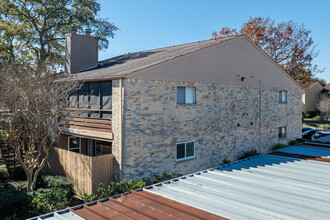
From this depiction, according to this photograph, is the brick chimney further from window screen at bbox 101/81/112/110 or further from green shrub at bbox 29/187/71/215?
green shrub at bbox 29/187/71/215

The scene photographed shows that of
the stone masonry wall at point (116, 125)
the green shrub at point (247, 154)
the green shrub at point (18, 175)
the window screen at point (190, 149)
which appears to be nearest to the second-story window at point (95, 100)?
the stone masonry wall at point (116, 125)

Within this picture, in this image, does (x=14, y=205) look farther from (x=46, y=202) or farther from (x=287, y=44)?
(x=287, y=44)

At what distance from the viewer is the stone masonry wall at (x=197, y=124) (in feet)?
39.4

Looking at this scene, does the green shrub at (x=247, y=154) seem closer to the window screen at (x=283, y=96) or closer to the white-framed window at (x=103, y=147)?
the window screen at (x=283, y=96)

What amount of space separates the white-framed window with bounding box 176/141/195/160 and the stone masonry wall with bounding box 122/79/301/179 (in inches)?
10.2

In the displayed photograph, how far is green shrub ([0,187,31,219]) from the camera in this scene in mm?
9875

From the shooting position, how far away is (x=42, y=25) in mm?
26297

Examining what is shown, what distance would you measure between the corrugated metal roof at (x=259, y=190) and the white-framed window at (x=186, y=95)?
4.16m

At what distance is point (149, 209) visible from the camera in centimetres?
679

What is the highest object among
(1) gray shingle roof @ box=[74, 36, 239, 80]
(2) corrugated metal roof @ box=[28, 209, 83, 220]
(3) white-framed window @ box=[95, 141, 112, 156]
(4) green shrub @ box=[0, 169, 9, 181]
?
(1) gray shingle roof @ box=[74, 36, 239, 80]

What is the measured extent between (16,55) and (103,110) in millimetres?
19026

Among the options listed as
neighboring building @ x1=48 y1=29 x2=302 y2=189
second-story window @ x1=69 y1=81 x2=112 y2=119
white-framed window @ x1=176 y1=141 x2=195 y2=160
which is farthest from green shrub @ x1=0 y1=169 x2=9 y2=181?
white-framed window @ x1=176 y1=141 x2=195 y2=160

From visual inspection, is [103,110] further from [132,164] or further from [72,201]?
[72,201]

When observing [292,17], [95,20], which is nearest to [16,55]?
[95,20]
